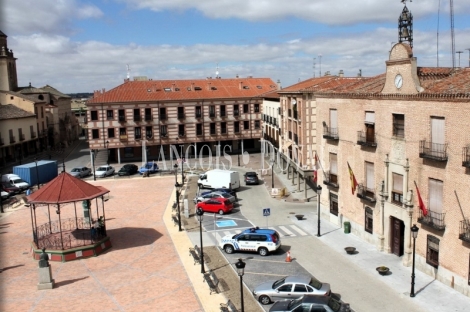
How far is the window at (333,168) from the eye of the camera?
33906mm

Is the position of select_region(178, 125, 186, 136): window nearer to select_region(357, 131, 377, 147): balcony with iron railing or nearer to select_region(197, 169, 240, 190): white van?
select_region(197, 169, 240, 190): white van

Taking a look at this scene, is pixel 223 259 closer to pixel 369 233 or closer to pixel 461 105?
pixel 369 233

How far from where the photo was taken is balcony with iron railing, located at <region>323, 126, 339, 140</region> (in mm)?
33375

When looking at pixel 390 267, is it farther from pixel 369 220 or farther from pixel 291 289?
pixel 291 289

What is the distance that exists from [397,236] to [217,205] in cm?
1666

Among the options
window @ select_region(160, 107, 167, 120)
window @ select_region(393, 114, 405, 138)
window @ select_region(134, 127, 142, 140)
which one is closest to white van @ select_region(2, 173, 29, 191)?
window @ select_region(134, 127, 142, 140)

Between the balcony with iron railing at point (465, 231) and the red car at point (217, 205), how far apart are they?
2109cm

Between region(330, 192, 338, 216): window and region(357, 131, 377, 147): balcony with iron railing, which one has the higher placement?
region(357, 131, 377, 147): balcony with iron railing

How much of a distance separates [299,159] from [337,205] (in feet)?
32.2

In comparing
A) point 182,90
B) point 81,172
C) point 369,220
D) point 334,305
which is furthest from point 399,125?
point 182,90

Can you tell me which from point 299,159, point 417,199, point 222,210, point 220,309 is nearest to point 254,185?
point 299,159

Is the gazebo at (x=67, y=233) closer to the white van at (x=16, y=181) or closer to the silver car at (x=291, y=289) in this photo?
the silver car at (x=291, y=289)

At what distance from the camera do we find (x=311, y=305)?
18.5 meters

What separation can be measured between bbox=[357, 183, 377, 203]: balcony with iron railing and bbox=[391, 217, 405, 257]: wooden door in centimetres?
198
